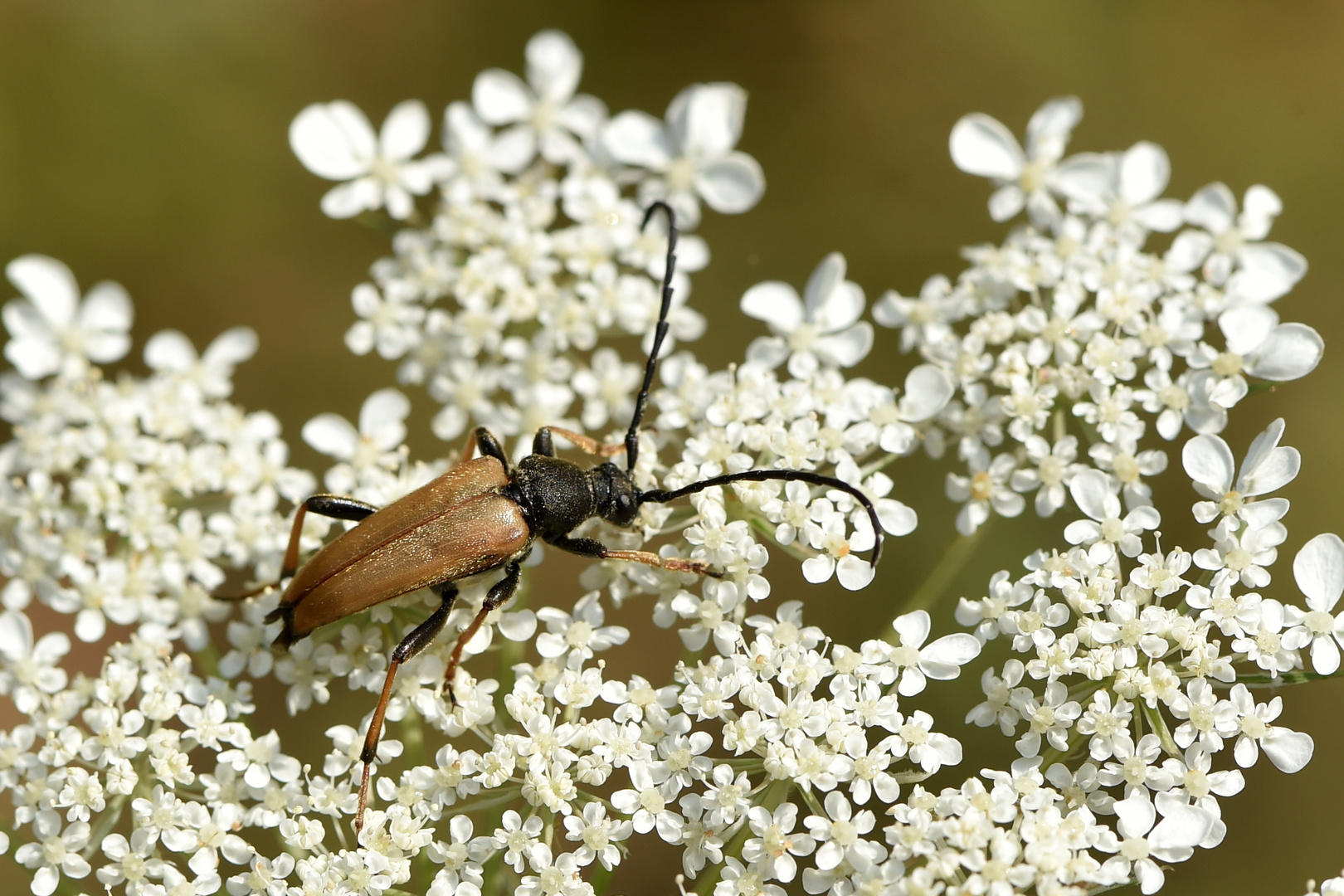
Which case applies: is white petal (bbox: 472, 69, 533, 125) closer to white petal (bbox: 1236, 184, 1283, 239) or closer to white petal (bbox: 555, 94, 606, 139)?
white petal (bbox: 555, 94, 606, 139)

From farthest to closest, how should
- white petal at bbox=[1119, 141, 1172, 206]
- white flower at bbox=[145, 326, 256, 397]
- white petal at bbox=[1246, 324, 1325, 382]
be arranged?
white flower at bbox=[145, 326, 256, 397], white petal at bbox=[1119, 141, 1172, 206], white petal at bbox=[1246, 324, 1325, 382]

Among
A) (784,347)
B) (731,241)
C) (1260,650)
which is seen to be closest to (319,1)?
(731,241)

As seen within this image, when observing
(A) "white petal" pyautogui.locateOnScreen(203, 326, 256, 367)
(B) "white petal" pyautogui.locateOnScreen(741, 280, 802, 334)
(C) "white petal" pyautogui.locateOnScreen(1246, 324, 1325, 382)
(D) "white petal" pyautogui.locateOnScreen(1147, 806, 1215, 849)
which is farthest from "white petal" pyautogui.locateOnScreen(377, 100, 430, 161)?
(D) "white petal" pyautogui.locateOnScreen(1147, 806, 1215, 849)

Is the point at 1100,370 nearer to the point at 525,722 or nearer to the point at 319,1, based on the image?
the point at 525,722

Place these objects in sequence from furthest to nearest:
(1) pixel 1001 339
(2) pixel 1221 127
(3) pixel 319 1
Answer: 1. (3) pixel 319 1
2. (2) pixel 1221 127
3. (1) pixel 1001 339

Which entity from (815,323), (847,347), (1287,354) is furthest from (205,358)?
(1287,354)
